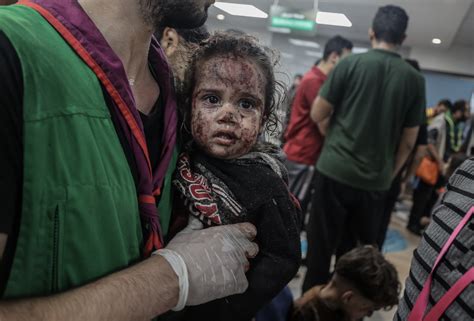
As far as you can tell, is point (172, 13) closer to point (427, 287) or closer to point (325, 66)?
point (427, 287)

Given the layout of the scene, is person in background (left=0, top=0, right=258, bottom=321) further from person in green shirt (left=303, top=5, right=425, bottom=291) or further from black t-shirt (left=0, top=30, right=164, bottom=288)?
person in green shirt (left=303, top=5, right=425, bottom=291)

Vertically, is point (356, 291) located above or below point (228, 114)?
below

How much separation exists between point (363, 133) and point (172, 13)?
1644 mm

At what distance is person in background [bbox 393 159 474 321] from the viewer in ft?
2.78

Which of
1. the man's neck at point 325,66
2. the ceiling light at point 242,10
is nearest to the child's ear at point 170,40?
the ceiling light at point 242,10

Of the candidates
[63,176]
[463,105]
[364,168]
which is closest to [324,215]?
[364,168]

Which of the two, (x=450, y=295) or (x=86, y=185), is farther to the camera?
(x=450, y=295)

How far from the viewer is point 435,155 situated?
470cm

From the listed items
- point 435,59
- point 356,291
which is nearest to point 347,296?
point 356,291

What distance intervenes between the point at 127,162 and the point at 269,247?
0.45 meters

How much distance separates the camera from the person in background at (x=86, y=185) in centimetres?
60

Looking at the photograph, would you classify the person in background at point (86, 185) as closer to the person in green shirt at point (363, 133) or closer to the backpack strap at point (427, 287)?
the backpack strap at point (427, 287)

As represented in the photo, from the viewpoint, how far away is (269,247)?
1001 millimetres

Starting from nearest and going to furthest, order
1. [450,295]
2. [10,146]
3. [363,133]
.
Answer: [10,146]
[450,295]
[363,133]
